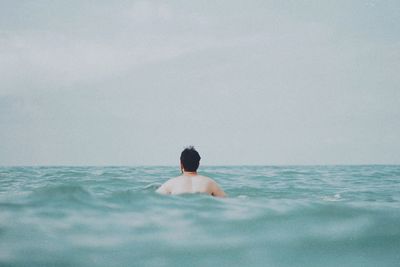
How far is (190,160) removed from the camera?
6.54 metres

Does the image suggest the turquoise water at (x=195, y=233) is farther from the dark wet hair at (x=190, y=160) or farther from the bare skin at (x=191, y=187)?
the dark wet hair at (x=190, y=160)

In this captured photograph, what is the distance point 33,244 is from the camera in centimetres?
362

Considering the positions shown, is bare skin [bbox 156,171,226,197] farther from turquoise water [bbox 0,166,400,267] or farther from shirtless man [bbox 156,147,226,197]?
turquoise water [bbox 0,166,400,267]

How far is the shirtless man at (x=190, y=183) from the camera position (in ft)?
20.4

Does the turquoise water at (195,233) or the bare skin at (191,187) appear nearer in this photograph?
the turquoise water at (195,233)

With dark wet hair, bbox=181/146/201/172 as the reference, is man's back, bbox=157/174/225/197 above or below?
below

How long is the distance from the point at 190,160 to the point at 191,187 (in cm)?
51

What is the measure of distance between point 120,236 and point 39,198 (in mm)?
2314

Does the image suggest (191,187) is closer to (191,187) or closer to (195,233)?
(191,187)

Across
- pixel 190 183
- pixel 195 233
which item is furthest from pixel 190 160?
pixel 195 233

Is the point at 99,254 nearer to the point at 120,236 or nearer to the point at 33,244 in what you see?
the point at 120,236

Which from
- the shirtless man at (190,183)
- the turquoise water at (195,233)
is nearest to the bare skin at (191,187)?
the shirtless man at (190,183)

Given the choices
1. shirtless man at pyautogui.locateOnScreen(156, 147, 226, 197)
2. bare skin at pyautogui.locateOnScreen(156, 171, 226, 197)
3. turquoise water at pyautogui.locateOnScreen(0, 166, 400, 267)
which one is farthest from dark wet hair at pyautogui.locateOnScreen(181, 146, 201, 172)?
turquoise water at pyautogui.locateOnScreen(0, 166, 400, 267)

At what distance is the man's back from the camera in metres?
6.20
